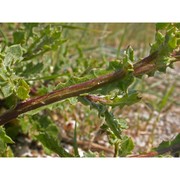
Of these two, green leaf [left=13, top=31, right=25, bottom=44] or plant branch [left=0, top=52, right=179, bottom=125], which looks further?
green leaf [left=13, top=31, right=25, bottom=44]

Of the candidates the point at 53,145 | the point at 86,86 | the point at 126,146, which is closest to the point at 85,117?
the point at 53,145

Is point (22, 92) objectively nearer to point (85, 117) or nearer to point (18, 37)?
point (18, 37)

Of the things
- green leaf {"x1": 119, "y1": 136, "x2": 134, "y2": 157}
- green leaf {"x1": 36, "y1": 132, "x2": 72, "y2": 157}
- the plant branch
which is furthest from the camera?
green leaf {"x1": 36, "y1": 132, "x2": 72, "y2": 157}

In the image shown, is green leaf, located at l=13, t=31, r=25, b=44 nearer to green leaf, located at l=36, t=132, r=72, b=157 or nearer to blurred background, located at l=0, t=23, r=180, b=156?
blurred background, located at l=0, t=23, r=180, b=156

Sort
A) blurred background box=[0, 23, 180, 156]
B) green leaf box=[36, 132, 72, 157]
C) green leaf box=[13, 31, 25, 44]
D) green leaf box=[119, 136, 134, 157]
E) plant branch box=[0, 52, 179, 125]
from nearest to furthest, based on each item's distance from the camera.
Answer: plant branch box=[0, 52, 179, 125] → green leaf box=[119, 136, 134, 157] → green leaf box=[36, 132, 72, 157] → green leaf box=[13, 31, 25, 44] → blurred background box=[0, 23, 180, 156]

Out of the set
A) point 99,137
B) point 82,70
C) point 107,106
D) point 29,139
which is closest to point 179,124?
point 99,137

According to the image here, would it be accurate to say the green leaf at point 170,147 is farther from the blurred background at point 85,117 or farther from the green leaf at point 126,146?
the blurred background at point 85,117

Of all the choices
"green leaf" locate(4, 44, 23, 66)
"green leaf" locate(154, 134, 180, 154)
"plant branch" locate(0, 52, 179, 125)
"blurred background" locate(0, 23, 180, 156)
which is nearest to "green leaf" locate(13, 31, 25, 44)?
"blurred background" locate(0, 23, 180, 156)

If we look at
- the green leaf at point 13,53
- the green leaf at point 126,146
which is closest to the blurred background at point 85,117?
the green leaf at point 13,53

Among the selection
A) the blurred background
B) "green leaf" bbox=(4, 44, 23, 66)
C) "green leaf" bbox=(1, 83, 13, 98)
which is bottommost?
the blurred background
